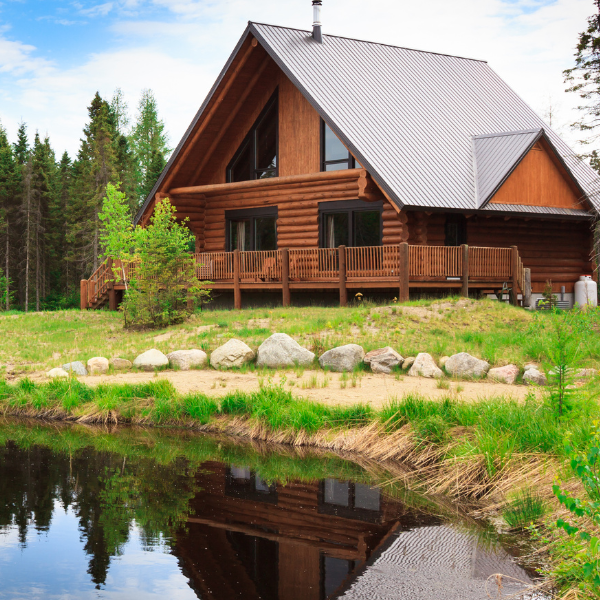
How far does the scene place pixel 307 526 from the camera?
24.2 ft

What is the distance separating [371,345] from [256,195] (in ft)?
40.4

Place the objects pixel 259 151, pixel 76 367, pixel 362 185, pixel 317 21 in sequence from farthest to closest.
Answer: pixel 317 21, pixel 259 151, pixel 362 185, pixel 76 367

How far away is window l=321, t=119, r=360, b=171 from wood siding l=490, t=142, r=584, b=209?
458 centimetres

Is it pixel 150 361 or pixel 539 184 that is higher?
pixel 539 184

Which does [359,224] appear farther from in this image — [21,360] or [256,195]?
[21,360]

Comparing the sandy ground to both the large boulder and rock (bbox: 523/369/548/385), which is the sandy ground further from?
the large boulder

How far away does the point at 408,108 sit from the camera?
25.7 meters

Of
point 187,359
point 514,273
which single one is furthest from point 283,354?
point 514,273

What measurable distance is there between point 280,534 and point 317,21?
2288 cm

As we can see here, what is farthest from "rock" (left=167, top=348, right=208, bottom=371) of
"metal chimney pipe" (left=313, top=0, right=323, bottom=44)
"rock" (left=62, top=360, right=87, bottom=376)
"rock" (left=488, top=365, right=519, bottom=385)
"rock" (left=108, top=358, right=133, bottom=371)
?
"metal chimney pipe" (left=313, top=0, right=323, bottom=44)

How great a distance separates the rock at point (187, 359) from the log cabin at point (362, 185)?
7.13m

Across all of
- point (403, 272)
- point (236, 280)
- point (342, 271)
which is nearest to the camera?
point (403, 272)

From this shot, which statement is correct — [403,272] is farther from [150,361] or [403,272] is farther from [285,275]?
[150,361]

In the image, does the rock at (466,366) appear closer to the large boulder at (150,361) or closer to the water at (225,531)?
the water at (225,531)
